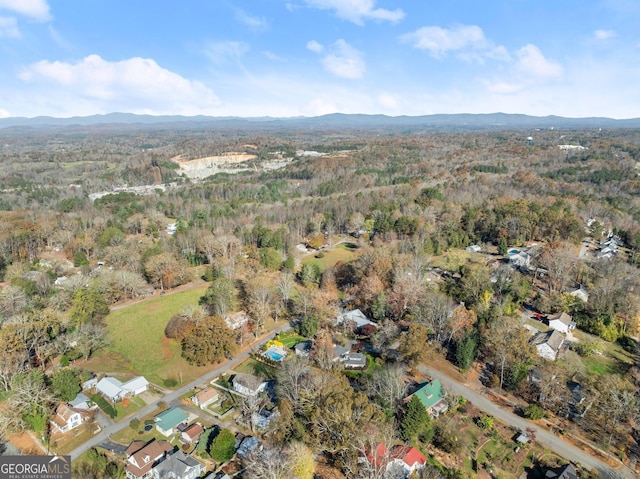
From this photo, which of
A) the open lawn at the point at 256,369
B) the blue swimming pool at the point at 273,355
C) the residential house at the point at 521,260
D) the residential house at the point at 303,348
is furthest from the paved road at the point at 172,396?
the residential house at the point at 521,260

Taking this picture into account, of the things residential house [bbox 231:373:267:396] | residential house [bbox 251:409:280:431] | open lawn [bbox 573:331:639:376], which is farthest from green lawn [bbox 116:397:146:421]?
open lawn [bbox 573:331:639:376]

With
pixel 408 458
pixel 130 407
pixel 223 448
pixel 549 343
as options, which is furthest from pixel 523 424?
pixel 130 407

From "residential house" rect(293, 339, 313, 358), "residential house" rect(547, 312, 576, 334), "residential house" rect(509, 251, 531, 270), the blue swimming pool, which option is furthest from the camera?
"residential house" rect(509, 251, 531, 270)

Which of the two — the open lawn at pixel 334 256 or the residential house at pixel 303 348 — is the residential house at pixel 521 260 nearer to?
the open lawn at pixel 334 256

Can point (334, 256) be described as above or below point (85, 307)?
below

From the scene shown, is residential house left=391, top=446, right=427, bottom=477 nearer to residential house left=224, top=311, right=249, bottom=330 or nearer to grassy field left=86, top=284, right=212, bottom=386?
grassy field left=86, top=284, right=212, bottom=386

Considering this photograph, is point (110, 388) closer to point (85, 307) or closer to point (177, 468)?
point (177, 468)
